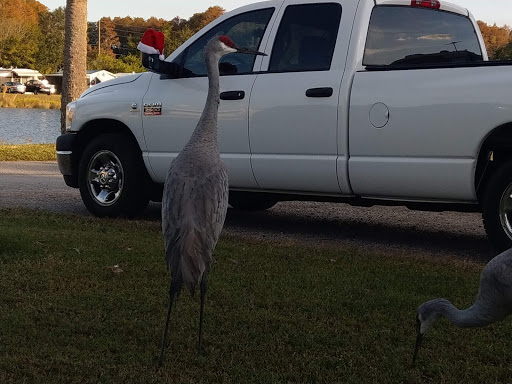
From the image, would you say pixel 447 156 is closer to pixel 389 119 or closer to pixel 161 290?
pixel 389 119

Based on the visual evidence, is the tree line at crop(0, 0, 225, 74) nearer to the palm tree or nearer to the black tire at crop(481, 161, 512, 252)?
the palm tree

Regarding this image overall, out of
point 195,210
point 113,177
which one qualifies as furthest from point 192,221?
point 113,177

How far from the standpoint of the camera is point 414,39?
291 inches

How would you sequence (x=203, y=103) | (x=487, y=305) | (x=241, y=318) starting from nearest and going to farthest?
(x=487, y=305) < (x=241, y=318) < (x=203, y=103)

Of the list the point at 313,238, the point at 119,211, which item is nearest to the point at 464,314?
the point at 313,238

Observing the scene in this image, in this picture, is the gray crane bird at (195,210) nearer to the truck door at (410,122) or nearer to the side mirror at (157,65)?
the truck door at (410,122)

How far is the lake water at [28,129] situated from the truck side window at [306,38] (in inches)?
577

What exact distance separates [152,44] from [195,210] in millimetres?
3838

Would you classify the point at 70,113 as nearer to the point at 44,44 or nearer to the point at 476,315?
the point at 476,315

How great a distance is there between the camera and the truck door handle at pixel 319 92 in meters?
6.97

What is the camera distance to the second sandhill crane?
4207 mm

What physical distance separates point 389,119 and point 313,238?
63.1 inches

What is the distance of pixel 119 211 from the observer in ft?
27.5

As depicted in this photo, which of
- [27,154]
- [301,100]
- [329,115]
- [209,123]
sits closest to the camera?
[209,123]
